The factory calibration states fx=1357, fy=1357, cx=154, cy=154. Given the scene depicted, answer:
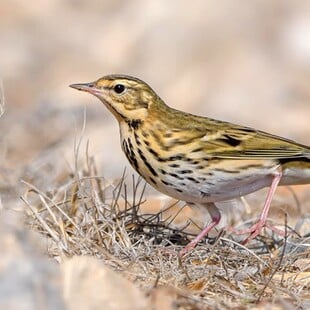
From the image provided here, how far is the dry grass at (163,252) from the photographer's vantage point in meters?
6.59

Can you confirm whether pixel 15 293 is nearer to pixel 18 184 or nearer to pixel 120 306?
pixel 120 306

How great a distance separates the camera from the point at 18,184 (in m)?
9.07

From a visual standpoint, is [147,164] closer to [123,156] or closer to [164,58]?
[123,156]

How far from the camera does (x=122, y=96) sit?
8.27m

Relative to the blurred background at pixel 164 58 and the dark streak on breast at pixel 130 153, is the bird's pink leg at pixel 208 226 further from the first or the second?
the blurred background at pixel 164 58

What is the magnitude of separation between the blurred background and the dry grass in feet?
17.3

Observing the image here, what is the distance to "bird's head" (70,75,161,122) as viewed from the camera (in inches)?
325

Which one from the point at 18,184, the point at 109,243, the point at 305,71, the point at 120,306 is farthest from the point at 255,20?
the point at 120,306

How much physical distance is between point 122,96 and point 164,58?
1064 centimetres

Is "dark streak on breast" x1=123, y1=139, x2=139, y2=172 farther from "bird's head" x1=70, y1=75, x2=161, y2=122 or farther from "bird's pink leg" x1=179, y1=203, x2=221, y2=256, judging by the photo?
"bird's pink leg" x1=179, y1=203, x2=221, y2=256

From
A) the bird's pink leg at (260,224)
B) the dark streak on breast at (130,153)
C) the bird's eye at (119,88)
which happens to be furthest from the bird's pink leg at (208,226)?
the bird's eye at (119,88)

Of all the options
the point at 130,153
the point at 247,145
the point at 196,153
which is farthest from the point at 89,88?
the point at 247,145

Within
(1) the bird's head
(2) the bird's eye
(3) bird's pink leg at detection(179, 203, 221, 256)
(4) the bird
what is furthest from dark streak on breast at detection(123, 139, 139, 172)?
(3) bird's pink leg at detection(179, 203, 221, 256)

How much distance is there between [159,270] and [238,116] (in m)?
9.41
